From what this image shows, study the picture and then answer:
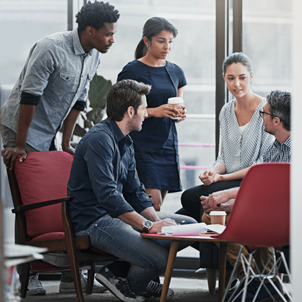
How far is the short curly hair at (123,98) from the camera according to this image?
2.57m

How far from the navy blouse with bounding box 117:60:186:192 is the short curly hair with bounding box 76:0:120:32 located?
34 centimetres

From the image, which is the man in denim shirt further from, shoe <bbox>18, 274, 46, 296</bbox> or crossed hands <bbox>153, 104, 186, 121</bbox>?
shoe <bbox>18, 274, 46, 296</bbox>

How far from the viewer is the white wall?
1.27 meters

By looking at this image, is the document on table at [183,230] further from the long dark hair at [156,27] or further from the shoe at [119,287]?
the long dark hair at [156,27]

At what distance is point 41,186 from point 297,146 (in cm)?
191

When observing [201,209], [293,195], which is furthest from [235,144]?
[293,195]

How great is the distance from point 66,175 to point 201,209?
0.92 meters

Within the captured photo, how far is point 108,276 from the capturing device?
2441mm

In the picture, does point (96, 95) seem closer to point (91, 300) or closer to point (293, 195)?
point (91, 300)

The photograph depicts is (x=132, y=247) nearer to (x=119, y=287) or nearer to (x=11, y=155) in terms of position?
(x=119, y=287)

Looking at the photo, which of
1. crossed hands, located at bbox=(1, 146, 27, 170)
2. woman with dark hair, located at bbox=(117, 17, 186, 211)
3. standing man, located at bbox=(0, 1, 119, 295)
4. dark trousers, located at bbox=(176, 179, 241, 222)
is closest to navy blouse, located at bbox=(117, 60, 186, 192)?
woman with dark hair, located at bbox=(117, 17, 186, 211)

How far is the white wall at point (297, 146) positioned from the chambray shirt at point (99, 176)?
118 cm

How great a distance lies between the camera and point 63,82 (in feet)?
9.46

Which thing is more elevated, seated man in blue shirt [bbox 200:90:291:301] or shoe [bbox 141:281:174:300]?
seated man in blue shirt [bbox 200:90:291:301]
